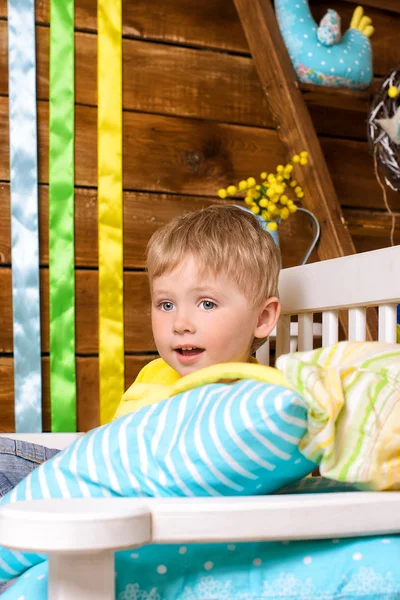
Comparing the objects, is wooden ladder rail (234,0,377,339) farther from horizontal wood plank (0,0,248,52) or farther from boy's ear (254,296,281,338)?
boy's ear (254,296,281,338)

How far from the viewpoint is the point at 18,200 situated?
189 cm

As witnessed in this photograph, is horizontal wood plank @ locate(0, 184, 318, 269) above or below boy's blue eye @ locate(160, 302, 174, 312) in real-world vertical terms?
above

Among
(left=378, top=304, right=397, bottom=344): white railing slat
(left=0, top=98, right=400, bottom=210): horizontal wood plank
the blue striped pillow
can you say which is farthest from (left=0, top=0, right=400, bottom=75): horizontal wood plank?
the blue striped pillow

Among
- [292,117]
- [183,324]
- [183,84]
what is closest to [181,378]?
[183,324]

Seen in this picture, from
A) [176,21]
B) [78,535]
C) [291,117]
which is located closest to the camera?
[78,535]

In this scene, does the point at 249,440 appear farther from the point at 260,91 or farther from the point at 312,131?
the point at 260,91

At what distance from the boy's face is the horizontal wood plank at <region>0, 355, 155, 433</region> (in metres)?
0.95

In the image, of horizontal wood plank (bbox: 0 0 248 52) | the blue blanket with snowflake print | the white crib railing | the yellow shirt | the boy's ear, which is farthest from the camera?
horizontal wood plank (bbox: 0 0 248 52)

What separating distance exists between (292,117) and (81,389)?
0.92 m

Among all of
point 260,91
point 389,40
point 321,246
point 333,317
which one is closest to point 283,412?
point 333,317

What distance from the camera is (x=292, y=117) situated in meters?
1.99

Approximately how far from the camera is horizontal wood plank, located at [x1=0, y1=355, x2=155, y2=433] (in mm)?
1896

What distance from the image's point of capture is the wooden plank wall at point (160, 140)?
194 centimetres

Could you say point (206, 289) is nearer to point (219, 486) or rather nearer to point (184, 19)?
point (219, 486)
